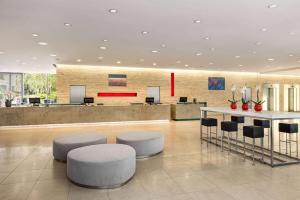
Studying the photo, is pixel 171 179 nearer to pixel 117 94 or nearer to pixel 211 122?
pixel 211 122

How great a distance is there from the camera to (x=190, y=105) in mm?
13773

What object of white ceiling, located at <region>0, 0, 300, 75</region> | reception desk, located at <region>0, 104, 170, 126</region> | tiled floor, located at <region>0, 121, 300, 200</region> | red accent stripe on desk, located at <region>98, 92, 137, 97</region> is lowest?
tiled floor, located at <region>0, 121, 300, 200</region>

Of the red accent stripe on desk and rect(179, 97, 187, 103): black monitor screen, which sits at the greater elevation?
A: the red accent stripe on desk

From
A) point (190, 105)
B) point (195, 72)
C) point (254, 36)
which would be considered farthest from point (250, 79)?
point (254, 36)

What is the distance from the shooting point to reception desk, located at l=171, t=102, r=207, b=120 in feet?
44.3

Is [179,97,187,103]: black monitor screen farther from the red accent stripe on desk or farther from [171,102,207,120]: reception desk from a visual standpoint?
the red accent stripe on desk

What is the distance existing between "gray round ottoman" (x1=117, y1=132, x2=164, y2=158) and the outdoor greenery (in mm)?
16352

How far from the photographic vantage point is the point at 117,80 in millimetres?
13469

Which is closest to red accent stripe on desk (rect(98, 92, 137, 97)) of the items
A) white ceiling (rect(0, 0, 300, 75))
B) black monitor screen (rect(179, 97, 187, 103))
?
black monitor screen (rect(179, 97, 187, 103))

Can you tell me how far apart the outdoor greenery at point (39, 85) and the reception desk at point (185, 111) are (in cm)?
1193

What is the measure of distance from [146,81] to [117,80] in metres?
1.91

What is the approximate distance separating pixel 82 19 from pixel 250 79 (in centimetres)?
1507

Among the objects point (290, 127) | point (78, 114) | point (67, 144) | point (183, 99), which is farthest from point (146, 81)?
point (290, 127)

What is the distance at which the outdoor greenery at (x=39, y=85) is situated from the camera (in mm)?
19594
